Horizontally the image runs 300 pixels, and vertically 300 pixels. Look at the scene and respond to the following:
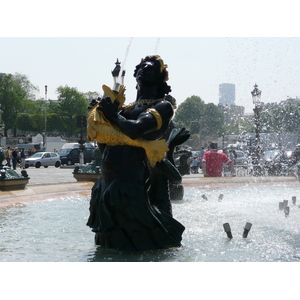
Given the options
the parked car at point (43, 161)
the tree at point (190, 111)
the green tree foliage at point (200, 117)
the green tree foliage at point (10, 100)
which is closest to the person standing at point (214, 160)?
the parked car at point (43, 161)

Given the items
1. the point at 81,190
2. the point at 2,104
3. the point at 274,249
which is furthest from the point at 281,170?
the point at 2,104

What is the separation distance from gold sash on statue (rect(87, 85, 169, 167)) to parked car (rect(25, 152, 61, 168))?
32430 millimetres

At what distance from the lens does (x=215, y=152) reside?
44.6 feet

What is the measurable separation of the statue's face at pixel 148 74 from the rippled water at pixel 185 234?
1.64 m

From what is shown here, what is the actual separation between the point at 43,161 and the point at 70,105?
1478 inches

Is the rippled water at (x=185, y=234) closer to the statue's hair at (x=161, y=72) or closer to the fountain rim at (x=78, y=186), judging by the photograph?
the fountain rim at (x=78, y=186)

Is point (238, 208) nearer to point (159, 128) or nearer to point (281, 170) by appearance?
point (159, 128)

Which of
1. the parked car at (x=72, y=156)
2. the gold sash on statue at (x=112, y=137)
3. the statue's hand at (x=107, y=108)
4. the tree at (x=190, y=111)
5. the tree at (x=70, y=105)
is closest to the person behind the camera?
the statue's hand at (x=107, y=108)

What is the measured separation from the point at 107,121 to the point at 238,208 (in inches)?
191

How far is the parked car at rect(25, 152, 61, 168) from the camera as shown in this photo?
36.1 metres

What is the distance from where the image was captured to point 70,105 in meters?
73.1

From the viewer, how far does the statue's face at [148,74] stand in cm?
478

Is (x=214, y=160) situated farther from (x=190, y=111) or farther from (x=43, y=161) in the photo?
(x=190, y=111)

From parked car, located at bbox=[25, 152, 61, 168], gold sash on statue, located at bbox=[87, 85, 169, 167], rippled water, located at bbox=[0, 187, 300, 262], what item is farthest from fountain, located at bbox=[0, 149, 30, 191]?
parked car, located at bbox=[25, 152, 61, 168]
